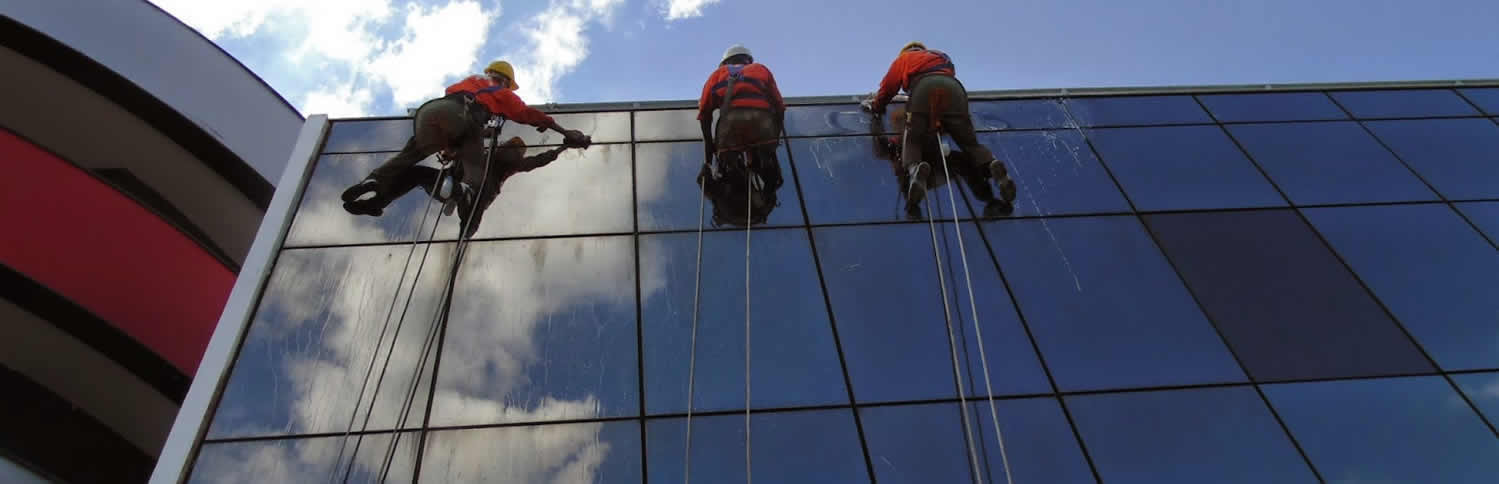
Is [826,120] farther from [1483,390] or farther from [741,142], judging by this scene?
[1483,390]

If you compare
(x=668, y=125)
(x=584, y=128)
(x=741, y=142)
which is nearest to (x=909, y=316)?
(x=741, y=142)

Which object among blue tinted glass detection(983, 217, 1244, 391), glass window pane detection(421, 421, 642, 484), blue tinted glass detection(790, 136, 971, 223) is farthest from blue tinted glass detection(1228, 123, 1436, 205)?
glass window pane detection(421, 421, 642, 484)

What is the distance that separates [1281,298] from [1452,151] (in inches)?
153

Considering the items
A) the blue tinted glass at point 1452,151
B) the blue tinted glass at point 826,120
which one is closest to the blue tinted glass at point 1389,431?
the blue tinted glass at point 1452,151

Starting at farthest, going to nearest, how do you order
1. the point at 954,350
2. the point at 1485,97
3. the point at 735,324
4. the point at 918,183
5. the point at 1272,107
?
1. the point at 1485,97
2. the point at 1272,107
3. the point at 918,183
4. the point at 735,324
5. the point at 954,350

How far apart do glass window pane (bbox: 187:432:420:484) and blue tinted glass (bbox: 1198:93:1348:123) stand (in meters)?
8.59

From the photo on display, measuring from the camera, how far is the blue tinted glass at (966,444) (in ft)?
19.5

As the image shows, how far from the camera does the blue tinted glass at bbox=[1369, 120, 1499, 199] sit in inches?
363

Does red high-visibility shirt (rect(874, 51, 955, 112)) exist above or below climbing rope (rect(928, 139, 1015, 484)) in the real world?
above

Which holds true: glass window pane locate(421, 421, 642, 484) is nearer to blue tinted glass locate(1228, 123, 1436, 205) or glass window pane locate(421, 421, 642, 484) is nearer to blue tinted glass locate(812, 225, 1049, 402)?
blue tinted glass locate(812, 225, 1049, 402)

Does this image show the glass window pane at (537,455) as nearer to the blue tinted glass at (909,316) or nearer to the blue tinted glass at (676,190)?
the blue tinted glass at (909,316)

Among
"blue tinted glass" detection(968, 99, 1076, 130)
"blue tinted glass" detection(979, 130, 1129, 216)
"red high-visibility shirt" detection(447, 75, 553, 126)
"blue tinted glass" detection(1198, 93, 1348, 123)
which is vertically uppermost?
"blue tinted glass" detection(1198, 93, 1348, 123)

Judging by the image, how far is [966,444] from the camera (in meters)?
6.13

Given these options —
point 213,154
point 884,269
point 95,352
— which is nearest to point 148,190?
point 213,154
